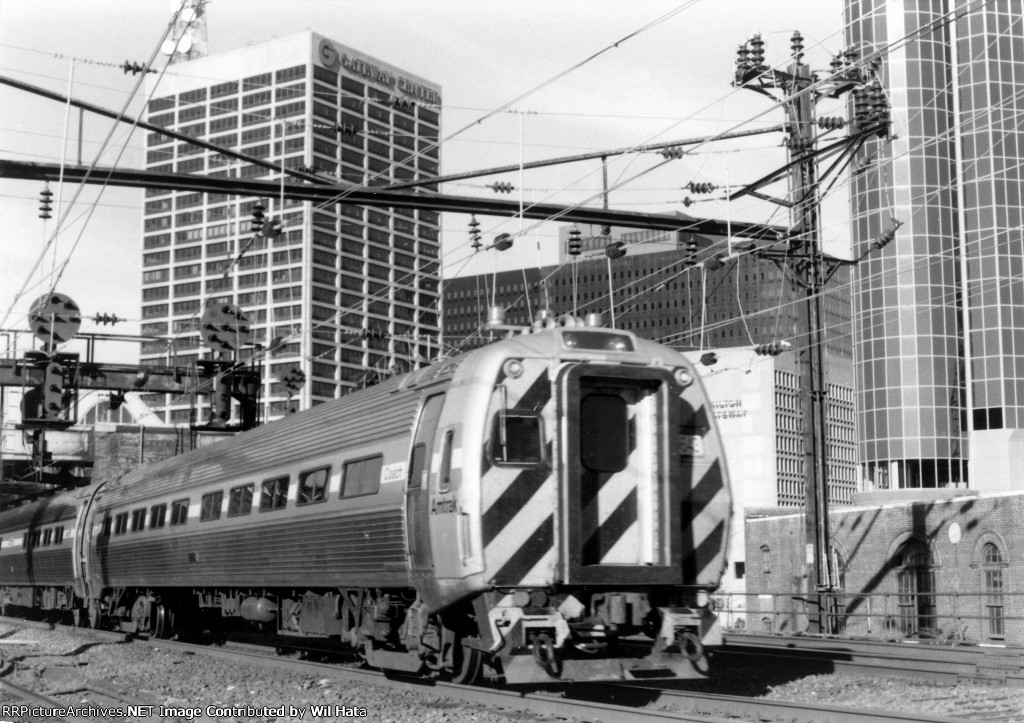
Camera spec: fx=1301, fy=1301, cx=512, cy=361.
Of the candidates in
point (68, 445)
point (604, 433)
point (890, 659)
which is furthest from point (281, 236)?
point (604, 433)

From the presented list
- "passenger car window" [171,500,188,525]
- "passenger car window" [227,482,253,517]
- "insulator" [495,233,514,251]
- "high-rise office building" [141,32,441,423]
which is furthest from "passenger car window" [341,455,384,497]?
"high-rise office building" [141,32,441,423]

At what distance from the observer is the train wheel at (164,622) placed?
24453mm

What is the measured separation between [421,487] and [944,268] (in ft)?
283

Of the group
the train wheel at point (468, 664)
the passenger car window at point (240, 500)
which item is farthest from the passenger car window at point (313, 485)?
the train wheel at point (468, 664)

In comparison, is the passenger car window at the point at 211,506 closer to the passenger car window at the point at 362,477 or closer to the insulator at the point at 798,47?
the passenger car window at the point at 362,477

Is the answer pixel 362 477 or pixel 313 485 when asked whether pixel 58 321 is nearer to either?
pixel 313 485

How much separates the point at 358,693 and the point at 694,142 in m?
11.9

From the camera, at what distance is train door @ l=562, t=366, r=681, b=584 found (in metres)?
13.2

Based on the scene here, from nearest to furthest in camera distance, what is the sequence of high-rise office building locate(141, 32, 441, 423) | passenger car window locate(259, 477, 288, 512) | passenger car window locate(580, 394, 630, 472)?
1. passenger car window locate(580, 394, 630, 472)
2. passenger car window locate(259, 477, 288, 512)
3. high-rise office building locate(141, 32, 441, 423)

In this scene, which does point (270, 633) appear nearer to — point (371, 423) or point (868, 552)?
point (371, 423)

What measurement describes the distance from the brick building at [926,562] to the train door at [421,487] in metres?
28.6

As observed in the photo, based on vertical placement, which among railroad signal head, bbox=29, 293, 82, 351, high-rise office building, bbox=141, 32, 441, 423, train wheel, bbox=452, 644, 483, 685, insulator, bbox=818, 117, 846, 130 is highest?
high-rise office building, bbox=141, 32, 441, 423

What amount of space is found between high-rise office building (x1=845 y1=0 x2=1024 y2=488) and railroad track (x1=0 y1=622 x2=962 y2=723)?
8106 centimetres

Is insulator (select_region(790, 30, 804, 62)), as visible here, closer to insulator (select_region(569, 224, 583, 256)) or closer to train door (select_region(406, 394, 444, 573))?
insulator (select_region(569, 224, 583, 256))
